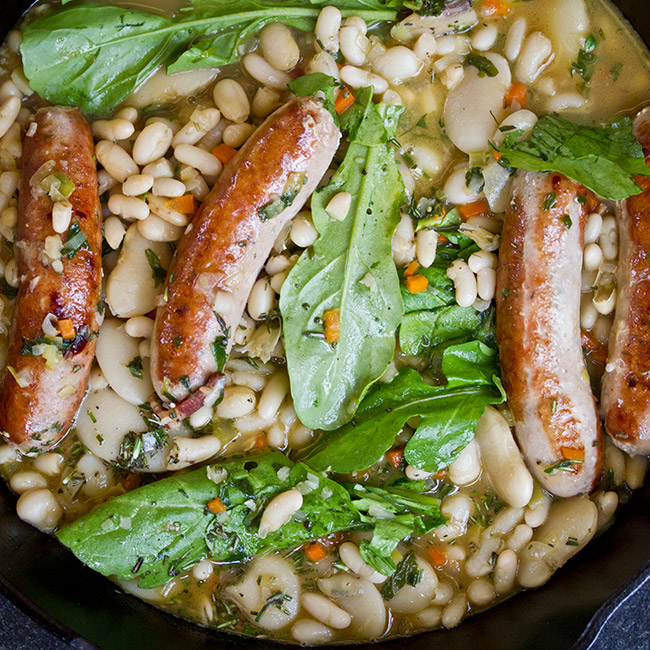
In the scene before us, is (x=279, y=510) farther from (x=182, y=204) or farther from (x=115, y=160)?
(x=115, y=160)

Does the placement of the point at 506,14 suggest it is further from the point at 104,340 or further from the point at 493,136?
the point at 104,340

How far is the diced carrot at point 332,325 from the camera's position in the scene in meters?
2.64

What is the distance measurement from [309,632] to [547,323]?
1.53 metres

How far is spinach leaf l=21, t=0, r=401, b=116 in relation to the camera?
8.55ft

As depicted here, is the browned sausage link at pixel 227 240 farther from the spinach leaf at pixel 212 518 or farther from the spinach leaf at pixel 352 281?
the spinach leaf at pixel 212 518

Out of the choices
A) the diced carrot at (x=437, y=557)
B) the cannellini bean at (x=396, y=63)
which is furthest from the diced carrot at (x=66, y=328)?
the diced carrot at (x=437, y=557)

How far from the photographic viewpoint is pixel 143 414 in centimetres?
270

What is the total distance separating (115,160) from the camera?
2.62 m

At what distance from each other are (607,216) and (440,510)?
54.3 inches

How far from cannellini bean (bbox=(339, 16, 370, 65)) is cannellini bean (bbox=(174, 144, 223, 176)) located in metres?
0.67

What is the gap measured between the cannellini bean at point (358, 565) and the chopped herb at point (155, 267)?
1294mm

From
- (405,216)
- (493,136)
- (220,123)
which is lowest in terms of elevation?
(405,216)

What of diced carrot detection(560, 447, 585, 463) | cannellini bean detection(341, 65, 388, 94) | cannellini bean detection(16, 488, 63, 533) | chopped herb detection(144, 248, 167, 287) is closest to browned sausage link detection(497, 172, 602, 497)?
diced carrot detection(560, 447, 585, 463)

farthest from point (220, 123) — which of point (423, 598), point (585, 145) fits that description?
point (423, 598)
